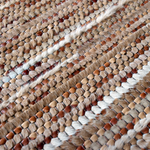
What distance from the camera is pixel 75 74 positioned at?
46cm

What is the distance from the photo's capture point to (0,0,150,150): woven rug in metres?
0.38

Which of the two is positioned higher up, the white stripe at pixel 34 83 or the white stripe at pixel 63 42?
the white stripe at pixel 63 42

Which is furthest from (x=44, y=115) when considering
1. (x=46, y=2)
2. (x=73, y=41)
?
(x=46, y=2)

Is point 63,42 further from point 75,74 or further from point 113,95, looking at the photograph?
point 113,95

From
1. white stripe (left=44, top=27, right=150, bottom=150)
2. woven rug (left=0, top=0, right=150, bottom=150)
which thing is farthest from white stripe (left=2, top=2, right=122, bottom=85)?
white stripe (left=44, top=27, right=150, bottom=150)

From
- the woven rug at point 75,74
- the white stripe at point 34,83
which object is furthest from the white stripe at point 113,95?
the white stripe at point 34,83

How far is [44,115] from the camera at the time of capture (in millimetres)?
403

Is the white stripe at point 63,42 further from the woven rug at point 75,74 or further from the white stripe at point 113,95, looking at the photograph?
the white stripe at point 113,95

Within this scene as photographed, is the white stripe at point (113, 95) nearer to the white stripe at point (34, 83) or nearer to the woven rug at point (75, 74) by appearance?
the woven rug at point (75, 74)

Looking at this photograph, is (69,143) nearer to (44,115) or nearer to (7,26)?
(44,115)

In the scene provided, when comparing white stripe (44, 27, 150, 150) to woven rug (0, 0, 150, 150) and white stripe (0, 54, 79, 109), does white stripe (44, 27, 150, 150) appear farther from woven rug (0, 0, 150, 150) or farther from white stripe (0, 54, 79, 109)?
white stripe (0, 54, 79, 109)

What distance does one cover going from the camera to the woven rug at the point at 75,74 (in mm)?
385

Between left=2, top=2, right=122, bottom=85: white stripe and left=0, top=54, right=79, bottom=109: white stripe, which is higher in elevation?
left=2, top=2, right=122, bottom=85: white stripe

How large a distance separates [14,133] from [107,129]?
21 centimetres
